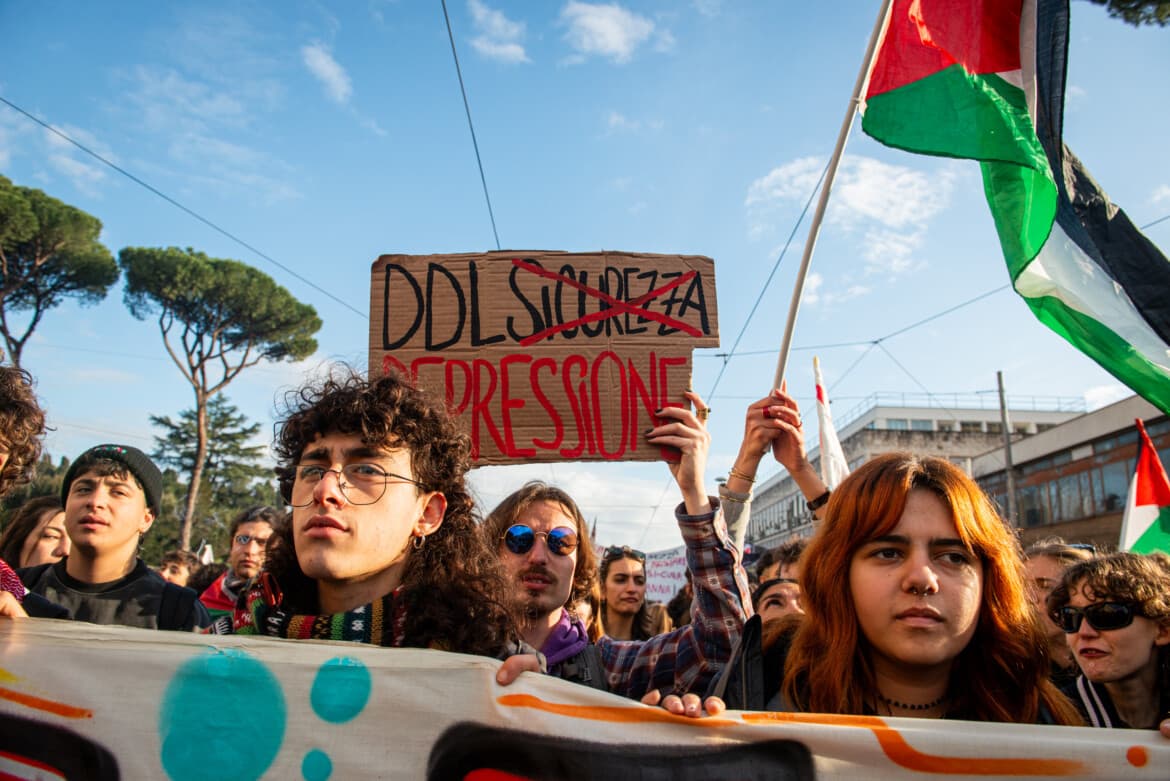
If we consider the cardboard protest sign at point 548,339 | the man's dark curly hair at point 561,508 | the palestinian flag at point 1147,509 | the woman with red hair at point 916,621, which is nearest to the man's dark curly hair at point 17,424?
the cardboard protest sign at point 548,339

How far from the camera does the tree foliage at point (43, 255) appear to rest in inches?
868

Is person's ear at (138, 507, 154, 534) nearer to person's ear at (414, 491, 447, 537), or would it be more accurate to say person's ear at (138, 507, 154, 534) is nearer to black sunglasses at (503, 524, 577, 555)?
black sunglasses at (503, 524, 577, 555)

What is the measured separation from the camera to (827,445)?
13.7 ft

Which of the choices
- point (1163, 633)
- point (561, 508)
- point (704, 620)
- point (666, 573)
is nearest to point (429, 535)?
point (704, 620)

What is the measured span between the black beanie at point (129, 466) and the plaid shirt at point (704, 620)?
173 centimetres

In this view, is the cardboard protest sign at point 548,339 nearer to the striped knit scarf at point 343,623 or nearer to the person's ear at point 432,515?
the person's ear at point 432,515

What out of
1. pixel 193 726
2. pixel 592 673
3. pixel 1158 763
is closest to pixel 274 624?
pixel 193 726

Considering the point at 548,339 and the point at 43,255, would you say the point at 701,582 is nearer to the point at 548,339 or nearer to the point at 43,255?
the point at 548,339

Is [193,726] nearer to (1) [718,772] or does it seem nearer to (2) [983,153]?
(1) [718,772]

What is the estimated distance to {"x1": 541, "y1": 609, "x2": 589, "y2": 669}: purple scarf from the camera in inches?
90.3

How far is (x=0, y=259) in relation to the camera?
22.2m

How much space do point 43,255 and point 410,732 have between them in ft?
91.1

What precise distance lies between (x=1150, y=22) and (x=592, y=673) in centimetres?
374

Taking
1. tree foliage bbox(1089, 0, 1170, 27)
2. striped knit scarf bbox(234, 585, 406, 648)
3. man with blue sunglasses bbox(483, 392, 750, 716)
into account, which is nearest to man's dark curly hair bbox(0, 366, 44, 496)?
striped knit scarf bbox(234, 585, 406, 648)
